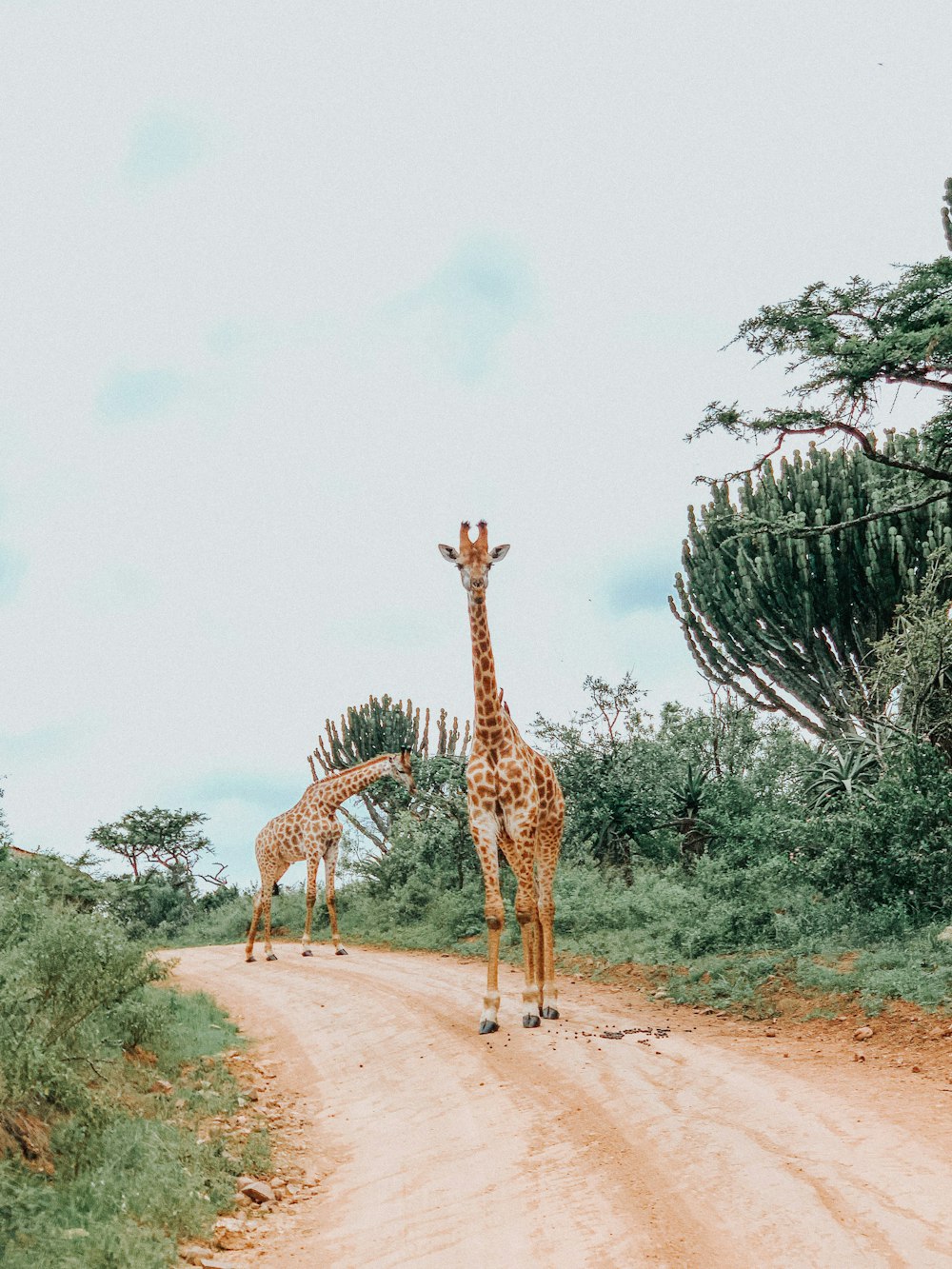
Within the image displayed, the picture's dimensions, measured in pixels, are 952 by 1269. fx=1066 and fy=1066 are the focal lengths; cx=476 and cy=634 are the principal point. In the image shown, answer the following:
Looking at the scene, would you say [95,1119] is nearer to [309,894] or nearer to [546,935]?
[546,935]

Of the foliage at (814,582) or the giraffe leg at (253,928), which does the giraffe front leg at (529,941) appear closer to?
the giraffe leg at (253,928)

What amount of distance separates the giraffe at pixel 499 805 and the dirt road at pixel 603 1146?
20.4 inches

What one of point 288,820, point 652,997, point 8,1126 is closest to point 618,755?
point 288,820

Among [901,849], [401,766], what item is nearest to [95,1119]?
[901,849]

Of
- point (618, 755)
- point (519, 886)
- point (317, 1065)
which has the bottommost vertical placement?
point (317, 1065)

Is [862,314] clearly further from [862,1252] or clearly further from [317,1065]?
[862,1252]

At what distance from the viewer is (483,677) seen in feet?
31.2

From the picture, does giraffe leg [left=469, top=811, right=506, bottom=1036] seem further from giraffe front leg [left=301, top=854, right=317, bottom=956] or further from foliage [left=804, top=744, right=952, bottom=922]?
giraffe front leg [left=301, top=854, right=317, bottom=956]

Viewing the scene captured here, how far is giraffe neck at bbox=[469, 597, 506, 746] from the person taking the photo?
371 inches

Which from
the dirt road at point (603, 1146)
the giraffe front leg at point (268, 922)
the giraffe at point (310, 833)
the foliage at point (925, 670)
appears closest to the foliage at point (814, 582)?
the foliage at point (925, 670)

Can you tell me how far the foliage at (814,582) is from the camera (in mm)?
19266

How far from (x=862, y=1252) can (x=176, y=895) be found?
72.3 feet

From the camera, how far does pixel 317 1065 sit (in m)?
8.20

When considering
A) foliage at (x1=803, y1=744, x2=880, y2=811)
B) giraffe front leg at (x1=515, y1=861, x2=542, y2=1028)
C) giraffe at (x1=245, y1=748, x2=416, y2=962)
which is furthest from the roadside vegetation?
foliage at (x1=803, y1=744, x2=880, y2=811)
